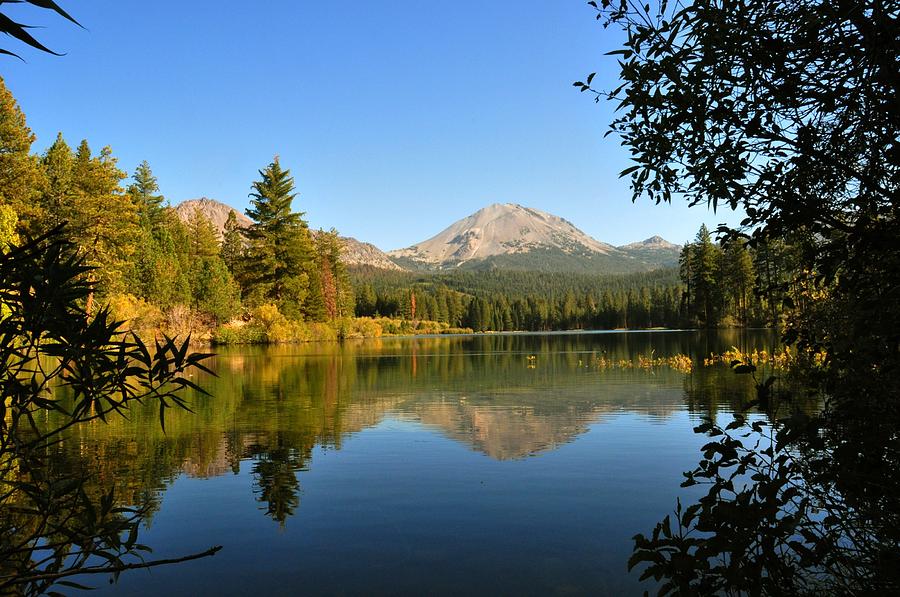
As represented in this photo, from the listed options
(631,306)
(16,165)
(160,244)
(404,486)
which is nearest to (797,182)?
(404,486)

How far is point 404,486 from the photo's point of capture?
32.1 ft

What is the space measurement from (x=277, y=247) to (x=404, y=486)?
56289 millimetres

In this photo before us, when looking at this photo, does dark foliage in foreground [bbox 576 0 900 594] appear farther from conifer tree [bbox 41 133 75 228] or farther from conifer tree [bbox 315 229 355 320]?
conifer tree [bbox 315 229 355 320]

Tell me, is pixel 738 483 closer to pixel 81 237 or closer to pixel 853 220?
pixel 853 220

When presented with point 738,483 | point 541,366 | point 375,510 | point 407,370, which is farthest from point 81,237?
point 738,483

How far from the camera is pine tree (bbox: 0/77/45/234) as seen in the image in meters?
32.5

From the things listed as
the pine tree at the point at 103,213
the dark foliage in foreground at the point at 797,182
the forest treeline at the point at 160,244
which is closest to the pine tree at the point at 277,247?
the forest treeline at the point at 160,244

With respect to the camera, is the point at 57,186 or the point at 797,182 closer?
the point at 797,182

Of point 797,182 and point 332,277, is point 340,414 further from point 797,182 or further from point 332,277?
point 332,277

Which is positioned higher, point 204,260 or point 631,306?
point 204,260

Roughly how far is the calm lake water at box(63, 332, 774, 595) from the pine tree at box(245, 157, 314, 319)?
1703 inches

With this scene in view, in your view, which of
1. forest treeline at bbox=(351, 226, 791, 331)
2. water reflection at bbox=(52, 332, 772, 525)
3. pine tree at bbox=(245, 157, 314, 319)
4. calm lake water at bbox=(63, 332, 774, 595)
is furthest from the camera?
forest treeline at bbox=(351, 226, 791, 331)

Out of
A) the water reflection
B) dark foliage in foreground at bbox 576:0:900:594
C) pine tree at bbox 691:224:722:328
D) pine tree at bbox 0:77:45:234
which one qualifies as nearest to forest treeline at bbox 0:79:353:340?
pine tree at bbox 0:77:45:234

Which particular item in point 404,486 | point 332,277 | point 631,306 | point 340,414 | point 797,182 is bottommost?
point 404,486
